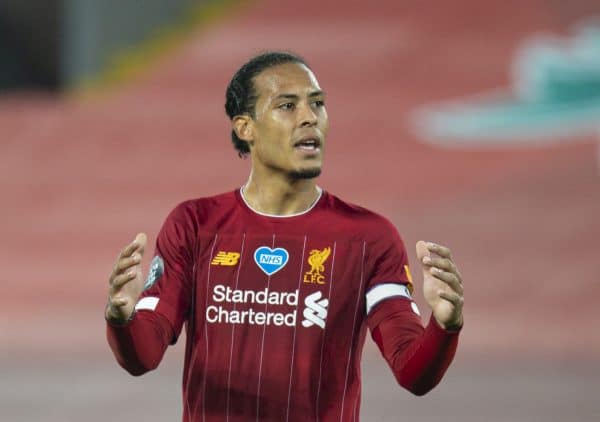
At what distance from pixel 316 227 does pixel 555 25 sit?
1260cm

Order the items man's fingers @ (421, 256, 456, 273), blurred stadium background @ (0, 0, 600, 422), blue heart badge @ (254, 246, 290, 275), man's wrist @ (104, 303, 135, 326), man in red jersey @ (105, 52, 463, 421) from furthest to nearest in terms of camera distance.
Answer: blurred stadium background @ (0, 0, 600, 422) → blue heart badge @ (254, 246, 290, 275) → man in red jersey @ (105, 52, 463, 421) → man's wrist @ (104, 303, 135, 326) → man's fingers @ (421, 256, 456, 273)

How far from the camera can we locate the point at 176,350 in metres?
11.1

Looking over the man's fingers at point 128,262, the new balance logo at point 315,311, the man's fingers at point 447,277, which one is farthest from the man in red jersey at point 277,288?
the man's fingers at point 447,277

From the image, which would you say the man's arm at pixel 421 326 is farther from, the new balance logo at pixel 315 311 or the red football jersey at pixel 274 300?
the new balance logo at pixel 315 311

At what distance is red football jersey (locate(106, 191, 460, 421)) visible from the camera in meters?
3.40

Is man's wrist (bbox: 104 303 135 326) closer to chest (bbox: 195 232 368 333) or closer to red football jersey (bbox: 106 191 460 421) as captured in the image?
red football jersey (bbox: 106 191 460 421)

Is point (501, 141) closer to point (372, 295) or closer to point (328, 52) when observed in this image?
point (328, 52)

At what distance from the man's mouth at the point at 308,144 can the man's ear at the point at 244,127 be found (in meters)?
0.19

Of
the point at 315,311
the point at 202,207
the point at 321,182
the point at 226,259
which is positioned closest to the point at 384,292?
the point at 315,311

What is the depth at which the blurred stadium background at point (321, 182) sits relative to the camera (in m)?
9.88

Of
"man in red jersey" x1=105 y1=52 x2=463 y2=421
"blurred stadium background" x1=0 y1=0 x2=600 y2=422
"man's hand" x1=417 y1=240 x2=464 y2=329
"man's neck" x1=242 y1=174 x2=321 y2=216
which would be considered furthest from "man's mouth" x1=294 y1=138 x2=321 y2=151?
"blurred stadium background" x1=0 y1=0 x2=600 y2=422

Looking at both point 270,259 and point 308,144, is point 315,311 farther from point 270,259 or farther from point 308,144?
point 308,144

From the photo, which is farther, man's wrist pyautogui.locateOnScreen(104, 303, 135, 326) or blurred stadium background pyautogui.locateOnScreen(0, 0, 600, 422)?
blurred stadium background pyautogui.locateOnScreen(0, 0, 600, 422)

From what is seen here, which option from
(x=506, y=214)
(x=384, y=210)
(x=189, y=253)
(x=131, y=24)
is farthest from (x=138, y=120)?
(x=189, y=253)
